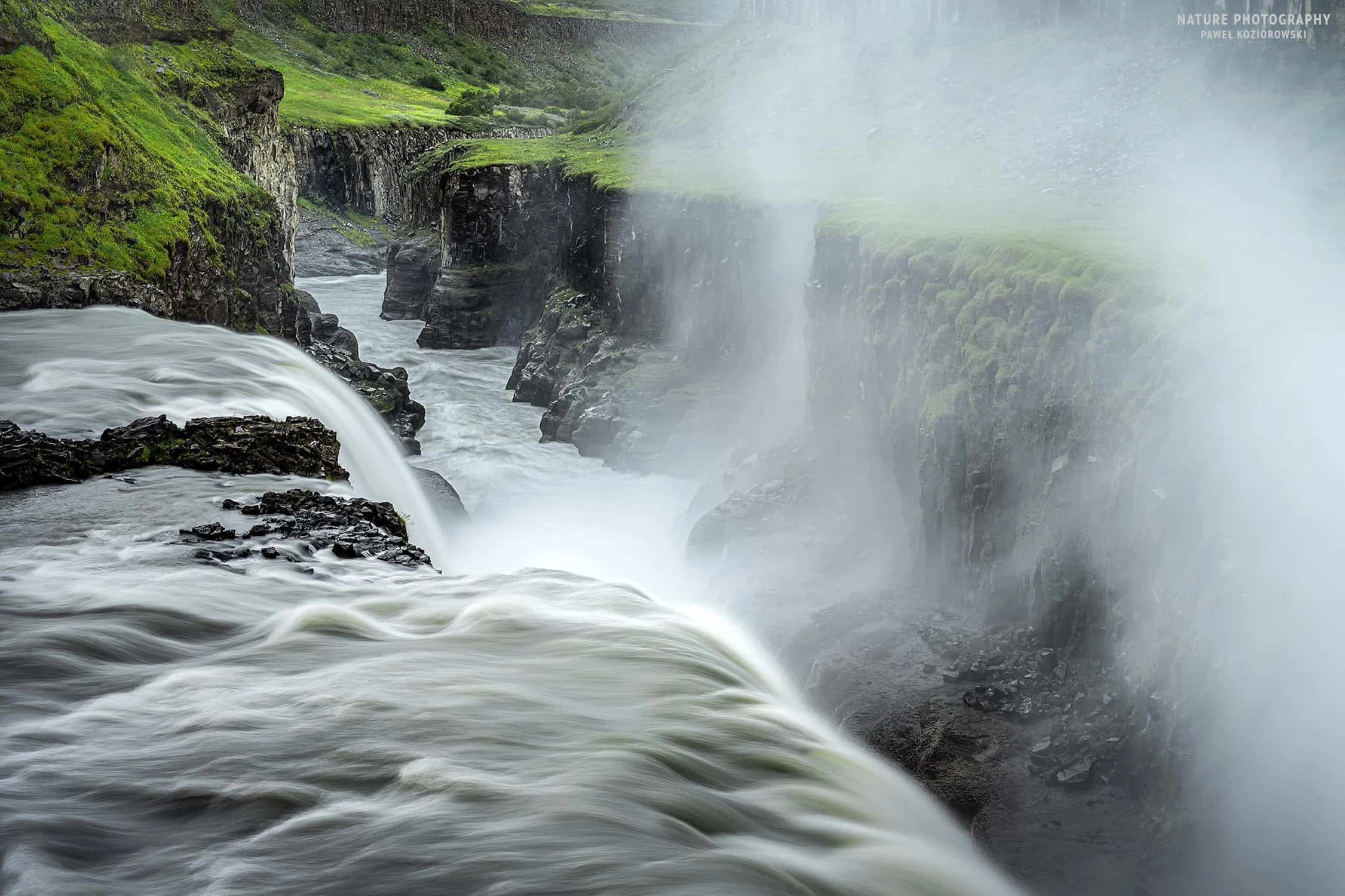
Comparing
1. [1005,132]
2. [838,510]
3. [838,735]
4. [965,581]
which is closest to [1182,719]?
[838,735]

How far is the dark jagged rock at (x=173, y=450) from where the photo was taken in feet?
35.0

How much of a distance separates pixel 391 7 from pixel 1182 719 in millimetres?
112137

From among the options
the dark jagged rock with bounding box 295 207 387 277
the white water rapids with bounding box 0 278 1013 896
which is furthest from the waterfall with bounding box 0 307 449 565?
the dark jagged rock with bounding box 295 207 387 277

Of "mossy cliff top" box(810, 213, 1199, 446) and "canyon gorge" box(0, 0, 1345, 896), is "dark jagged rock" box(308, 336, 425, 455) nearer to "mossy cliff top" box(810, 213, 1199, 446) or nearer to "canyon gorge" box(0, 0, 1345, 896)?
"canyon gorge" box(0, 0, 1345, 896)

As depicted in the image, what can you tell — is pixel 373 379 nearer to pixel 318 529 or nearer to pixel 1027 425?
pixel 1027 425

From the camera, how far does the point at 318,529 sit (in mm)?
9656

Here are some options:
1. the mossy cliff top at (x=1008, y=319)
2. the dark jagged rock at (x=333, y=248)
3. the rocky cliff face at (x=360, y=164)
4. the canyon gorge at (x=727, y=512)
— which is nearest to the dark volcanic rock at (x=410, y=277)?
the dark jagged rock at (x=333, y=248)

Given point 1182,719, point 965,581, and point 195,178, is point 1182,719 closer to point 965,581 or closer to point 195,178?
point 965,581

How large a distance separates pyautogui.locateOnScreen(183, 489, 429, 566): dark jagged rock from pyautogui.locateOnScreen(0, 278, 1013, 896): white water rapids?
17 cm

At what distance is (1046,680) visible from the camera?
12.3 meters

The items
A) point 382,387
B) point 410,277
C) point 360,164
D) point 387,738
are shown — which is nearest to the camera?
point 387,738

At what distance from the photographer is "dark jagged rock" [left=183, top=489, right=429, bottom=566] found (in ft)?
30.6

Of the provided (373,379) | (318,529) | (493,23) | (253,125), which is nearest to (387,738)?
(318,529)

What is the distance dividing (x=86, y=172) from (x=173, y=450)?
10216 mm
